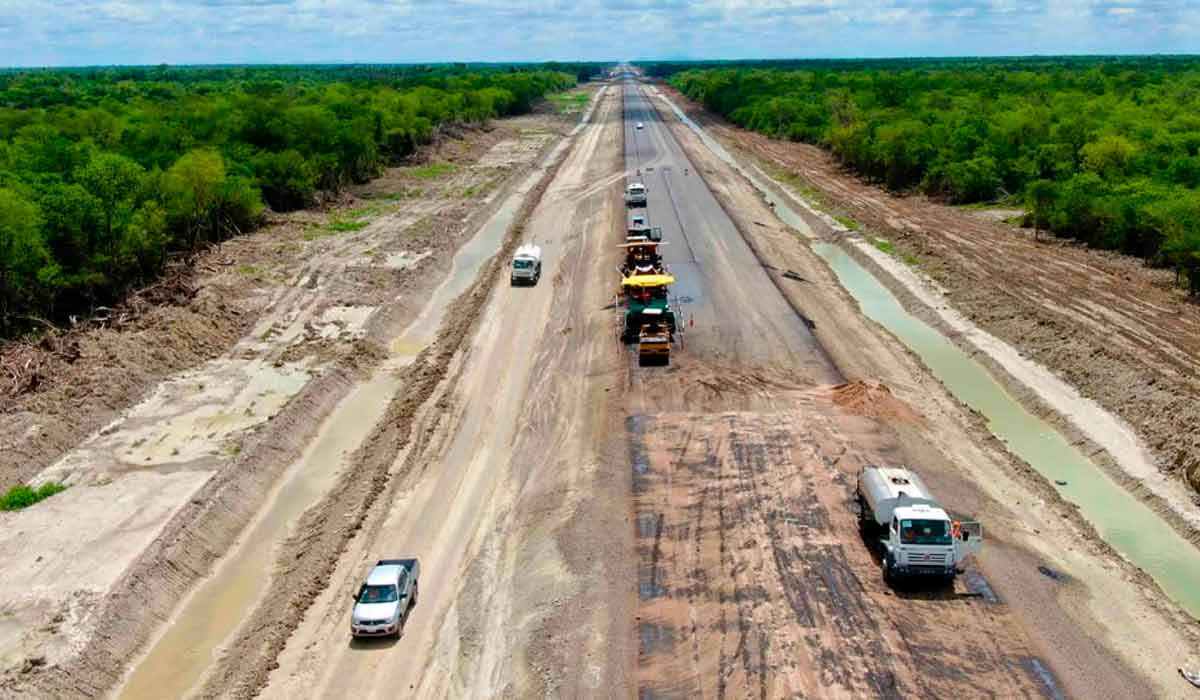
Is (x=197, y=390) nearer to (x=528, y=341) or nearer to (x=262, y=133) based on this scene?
(x=528, y=341)

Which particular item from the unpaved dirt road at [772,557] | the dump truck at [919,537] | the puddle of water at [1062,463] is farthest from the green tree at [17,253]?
the puddle of water at [1062,463]

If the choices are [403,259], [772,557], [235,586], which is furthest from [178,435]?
[403,259]

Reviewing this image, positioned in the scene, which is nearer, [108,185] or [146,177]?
[108,185]

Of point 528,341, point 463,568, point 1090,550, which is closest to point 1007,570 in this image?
point 1090,550

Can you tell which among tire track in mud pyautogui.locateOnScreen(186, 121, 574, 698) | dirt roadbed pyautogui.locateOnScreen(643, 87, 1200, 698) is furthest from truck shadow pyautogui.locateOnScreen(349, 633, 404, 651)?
dirt roadbed pyautogui.locateOnScreen(643, 87, 1200, 698)

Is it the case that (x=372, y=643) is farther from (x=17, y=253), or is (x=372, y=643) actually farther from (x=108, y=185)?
(x=108, y=185)

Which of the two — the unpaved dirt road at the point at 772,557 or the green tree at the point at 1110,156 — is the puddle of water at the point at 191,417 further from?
the green tree at the point at 1110,156
